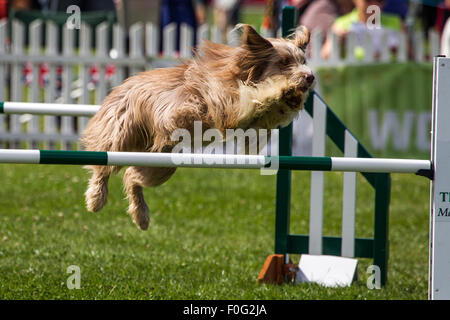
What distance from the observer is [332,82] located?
8328 millimetres

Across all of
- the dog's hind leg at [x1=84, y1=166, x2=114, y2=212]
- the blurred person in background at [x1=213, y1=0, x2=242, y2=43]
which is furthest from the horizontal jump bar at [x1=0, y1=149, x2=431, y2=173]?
the blurred person in background at [x1=213, y1=0, x2=242, y2=43]

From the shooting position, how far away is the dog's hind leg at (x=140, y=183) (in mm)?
3584

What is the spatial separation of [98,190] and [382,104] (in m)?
5.46

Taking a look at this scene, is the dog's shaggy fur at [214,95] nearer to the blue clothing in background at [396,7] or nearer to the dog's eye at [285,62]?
the dog's eye at [285,62]

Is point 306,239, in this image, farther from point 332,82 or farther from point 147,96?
point 332,82

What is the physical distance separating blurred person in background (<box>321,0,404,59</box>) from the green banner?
28cm

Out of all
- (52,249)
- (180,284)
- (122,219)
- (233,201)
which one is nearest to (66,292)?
(180,284)

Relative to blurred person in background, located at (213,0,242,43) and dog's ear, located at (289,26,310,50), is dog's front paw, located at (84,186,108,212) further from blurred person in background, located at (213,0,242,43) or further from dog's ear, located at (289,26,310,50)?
blurred person in background, located at (213,0,242,43)

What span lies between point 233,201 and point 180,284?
7.64ft

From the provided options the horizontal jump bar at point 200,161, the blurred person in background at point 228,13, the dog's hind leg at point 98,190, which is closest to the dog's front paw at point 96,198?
the dog's hind leg at point 98,190

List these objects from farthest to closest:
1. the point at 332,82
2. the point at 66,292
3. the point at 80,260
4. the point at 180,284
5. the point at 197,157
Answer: the point at 332,82 < the point at 80,260 < the point at 180,284 < the point at 66,292 < the point at 197,157

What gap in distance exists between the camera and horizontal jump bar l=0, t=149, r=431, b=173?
109 inches

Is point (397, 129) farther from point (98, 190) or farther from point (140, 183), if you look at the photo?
point (98, 190)

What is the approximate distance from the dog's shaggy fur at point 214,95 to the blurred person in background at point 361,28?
17.1 feet
